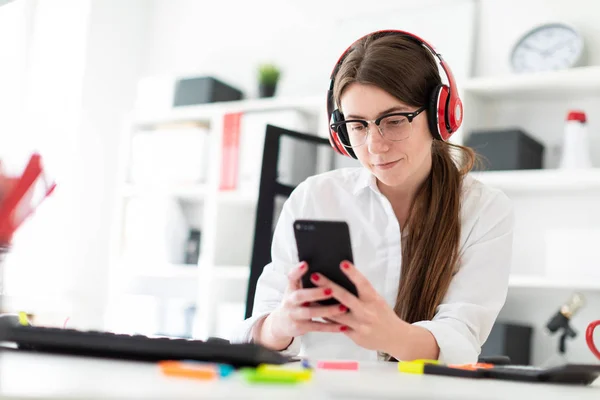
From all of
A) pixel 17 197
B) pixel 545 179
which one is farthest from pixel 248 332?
pixel 545 179

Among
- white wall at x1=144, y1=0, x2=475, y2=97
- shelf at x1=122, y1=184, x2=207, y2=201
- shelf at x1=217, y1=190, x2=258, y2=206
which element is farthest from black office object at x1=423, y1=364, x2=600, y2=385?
shelf at x1=122, y1=184, x2=207, y2=201

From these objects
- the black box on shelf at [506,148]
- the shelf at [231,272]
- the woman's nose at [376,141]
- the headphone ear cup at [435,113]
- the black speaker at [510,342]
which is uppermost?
the black box on shelf at [506,148]

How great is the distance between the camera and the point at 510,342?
252cm

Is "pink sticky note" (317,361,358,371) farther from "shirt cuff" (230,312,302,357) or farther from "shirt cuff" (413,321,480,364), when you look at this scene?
"shirt cuff" (230,312,302,357)

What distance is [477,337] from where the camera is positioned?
47.8 inches

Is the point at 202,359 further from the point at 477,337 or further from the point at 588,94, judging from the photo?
the point at 588,94

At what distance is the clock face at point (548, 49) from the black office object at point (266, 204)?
1.39 metres

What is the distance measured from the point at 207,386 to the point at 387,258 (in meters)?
0.94

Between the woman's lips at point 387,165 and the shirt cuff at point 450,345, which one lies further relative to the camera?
the woman's lips at point 387,165

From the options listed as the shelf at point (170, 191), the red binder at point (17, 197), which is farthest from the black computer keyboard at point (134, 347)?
the shelf at point (170, 191)

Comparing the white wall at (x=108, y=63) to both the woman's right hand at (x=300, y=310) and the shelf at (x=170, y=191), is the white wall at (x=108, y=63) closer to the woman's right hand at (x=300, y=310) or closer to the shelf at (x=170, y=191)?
the shelf at (x=170, y=191)

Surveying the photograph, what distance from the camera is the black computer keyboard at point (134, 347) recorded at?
0.65m

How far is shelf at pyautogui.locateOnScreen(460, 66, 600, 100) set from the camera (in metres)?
2.59

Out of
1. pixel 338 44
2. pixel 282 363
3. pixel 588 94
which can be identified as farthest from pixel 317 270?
pixel 338 44
